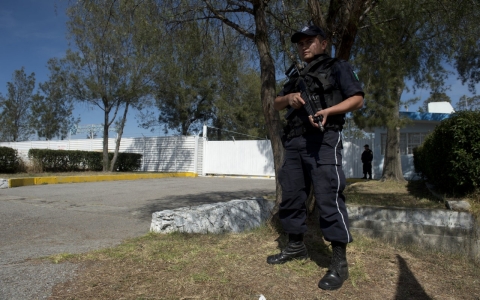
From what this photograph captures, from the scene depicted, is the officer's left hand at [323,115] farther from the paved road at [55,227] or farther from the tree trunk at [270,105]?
the paved road at [55,227]

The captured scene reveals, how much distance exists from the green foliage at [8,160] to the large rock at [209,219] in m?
13.0

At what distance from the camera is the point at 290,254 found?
112 inches

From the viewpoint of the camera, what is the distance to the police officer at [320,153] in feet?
8.30

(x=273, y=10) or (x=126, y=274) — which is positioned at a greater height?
(x=273, y=10)

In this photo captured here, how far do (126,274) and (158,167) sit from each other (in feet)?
62.9

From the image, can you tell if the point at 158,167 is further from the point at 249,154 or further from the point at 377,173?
the point at 377,173

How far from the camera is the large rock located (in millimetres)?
4035

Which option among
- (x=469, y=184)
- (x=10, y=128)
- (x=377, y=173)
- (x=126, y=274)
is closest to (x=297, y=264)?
(x=126, y=274)

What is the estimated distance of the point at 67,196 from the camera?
877 centimetres

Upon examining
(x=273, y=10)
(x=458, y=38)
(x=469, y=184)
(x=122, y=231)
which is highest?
(x=273, y=10)

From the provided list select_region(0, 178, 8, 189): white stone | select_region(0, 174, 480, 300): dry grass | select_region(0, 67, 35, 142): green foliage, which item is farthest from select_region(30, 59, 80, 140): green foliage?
select_region(0, 174, 480, 300): dry grass

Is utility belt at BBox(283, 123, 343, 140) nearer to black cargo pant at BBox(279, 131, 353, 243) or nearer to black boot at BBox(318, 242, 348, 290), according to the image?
black cargo pant at BBox(279, 131, 353, 243)

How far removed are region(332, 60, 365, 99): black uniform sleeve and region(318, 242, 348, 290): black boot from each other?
107 cm

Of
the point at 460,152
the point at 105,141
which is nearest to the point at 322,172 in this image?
the point at 460,152
